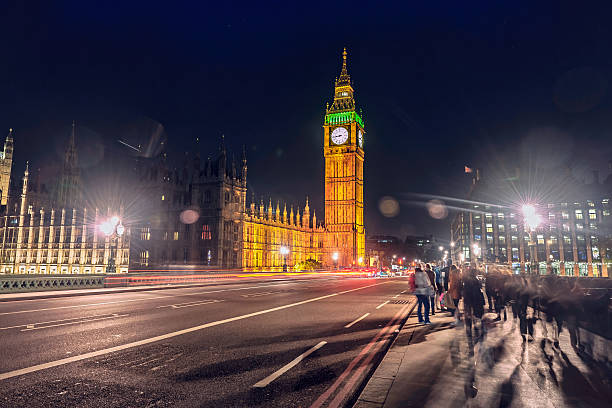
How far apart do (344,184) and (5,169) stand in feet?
308

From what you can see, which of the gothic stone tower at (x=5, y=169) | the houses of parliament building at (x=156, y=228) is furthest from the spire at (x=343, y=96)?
the gothic stone tower at (x=5, y=169)

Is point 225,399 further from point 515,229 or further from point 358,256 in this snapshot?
point 515,229

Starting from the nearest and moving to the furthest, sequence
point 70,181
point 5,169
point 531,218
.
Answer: point 531,218, point 70,181, point 5,169

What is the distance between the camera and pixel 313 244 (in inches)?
4227

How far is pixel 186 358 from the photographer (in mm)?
7406

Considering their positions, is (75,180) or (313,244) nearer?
(75,180)

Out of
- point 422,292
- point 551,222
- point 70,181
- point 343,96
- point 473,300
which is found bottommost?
point 473,300

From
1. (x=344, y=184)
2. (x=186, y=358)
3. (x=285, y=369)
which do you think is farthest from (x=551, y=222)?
(x=186, y=358)

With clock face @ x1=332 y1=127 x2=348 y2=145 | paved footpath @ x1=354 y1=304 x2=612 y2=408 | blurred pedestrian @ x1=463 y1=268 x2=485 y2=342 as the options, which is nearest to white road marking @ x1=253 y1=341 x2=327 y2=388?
paved footpath @ x1=354 y1=304 x2=612 y2=408

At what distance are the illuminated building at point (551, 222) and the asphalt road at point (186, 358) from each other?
85.5 meters

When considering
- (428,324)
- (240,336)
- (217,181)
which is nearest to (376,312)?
(428,324)

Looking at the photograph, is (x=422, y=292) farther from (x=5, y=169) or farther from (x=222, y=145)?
(x=5, y=169)

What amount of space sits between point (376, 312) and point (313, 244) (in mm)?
92821

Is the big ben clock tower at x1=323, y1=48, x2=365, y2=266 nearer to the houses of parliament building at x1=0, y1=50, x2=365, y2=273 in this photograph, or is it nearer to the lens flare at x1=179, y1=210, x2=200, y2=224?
the houses of parliament building at x1=0, y1=50, x2=365, y2=273
